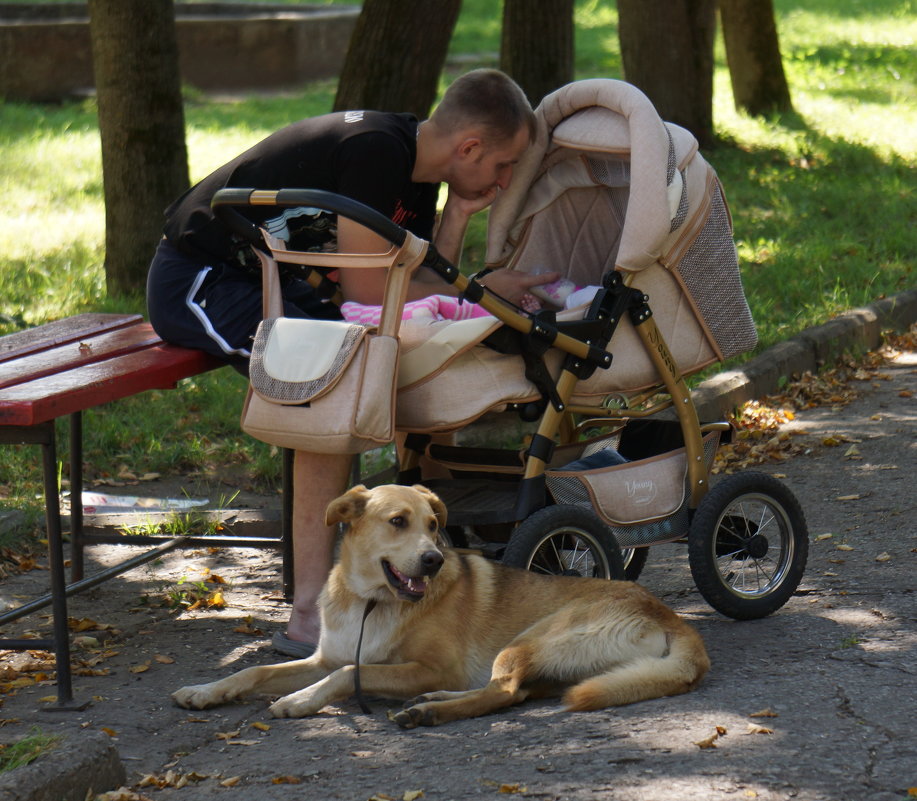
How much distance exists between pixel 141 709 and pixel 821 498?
3227 mm

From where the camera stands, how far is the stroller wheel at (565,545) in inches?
153

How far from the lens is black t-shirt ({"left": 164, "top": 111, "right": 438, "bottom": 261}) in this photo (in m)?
4.14

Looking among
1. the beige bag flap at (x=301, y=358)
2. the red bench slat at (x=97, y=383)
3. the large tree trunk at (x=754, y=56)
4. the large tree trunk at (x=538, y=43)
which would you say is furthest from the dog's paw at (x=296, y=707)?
the large tree trunk at (x=754, y=56)

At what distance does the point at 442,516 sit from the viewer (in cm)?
387

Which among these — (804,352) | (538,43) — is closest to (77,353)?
(804,352)

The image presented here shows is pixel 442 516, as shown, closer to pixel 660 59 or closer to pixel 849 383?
pixel 849 383

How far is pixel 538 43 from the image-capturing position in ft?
33.2

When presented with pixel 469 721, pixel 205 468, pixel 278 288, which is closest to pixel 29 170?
pixel 205 468

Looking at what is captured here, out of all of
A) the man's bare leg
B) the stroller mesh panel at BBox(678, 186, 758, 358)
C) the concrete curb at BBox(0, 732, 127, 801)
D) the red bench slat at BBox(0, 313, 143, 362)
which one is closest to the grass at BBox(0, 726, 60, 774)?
the concrete curb at BBox(0, 732, 127, 801)

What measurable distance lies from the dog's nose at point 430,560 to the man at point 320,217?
0.55 meters

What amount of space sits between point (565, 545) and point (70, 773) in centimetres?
173

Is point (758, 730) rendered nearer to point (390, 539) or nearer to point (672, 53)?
point (390, 539)

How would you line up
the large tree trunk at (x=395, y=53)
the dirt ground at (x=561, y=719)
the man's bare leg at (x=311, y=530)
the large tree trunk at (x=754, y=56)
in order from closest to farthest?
the dirt ground at (x=561, y=719) → the man's bare leg at (x=311, y=530) → the large tree trunk at (x=395, y=53) → the large tree trunk at (x=754, y=56)

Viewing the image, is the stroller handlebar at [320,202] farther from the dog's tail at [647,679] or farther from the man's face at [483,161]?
the dog's tail at [647,679]
